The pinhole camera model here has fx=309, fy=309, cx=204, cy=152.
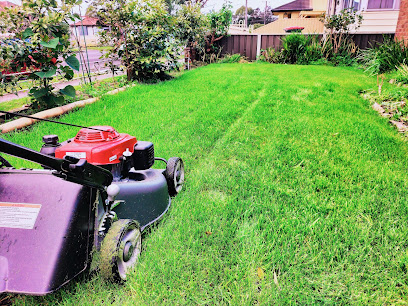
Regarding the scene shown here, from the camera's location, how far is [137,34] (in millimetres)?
7609

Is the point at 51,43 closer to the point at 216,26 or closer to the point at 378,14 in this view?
the point at 216,26

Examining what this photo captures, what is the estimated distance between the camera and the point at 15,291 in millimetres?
Result: 1277

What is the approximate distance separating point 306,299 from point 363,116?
12.6 ft

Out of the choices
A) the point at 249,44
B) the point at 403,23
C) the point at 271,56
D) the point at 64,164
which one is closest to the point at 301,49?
the point at 271,56

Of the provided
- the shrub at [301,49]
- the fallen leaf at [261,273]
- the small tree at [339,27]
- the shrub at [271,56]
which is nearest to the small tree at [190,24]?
the shrub at [271,56]

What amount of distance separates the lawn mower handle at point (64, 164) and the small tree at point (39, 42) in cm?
364

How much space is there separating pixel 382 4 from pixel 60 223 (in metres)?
16.4

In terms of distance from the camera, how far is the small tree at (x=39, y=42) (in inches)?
172

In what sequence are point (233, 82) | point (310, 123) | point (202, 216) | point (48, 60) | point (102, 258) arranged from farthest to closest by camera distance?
point (233, 82)
point (48, 60)
point (310, 123)
point (202, 216)
point (102, 258)

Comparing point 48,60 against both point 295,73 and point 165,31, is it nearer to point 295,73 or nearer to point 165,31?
point 165,31

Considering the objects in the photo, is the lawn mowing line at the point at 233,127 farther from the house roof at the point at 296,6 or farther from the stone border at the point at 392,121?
the house roof at the point at 296,6

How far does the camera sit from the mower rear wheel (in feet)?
4.90

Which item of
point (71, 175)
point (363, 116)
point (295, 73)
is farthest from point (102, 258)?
point (295, 73)

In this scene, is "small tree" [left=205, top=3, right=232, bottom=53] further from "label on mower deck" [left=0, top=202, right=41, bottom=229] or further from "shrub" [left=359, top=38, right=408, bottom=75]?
"label on mower deck" [left=0, top=202, right=41, bottom=229]
